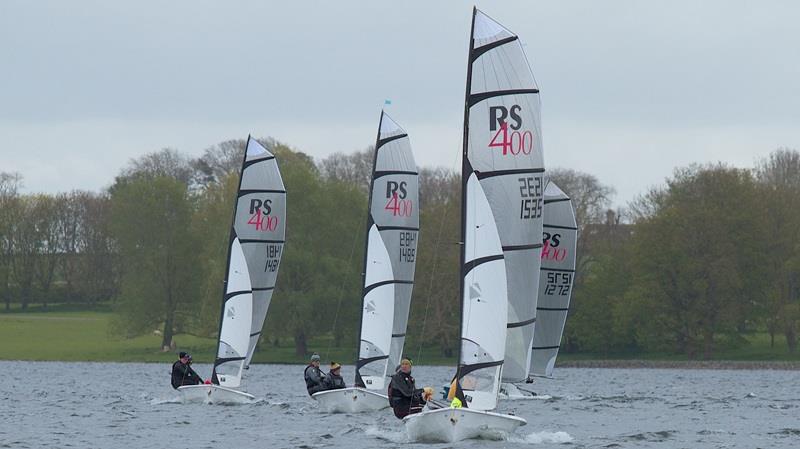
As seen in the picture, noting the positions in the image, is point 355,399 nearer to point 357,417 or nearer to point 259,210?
point 357,417

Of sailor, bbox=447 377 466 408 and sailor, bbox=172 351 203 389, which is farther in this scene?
sailor, bbox=172 351 203 389

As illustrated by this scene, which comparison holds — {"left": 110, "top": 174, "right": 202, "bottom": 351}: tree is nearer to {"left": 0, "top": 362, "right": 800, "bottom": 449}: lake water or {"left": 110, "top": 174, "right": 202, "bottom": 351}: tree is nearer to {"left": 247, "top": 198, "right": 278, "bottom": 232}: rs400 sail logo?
{"left": 0, "top": 362, "right": 800, "bottom": 449}: lake water

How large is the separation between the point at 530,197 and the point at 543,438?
4.53 meters

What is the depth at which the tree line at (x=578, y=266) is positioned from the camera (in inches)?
2726

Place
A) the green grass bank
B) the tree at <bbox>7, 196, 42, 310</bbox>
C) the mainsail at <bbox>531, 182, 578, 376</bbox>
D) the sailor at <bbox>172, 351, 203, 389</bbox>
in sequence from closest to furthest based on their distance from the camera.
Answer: the sailor at <bbox>172, 351, 203, 389</bbox> → the mainsail at <bbox>531, 182, 578, 376</bbox> → the green grass bank → the tree at <bbox>7, 196, 42, 310</bbox>

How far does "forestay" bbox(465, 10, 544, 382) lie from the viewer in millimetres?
26031

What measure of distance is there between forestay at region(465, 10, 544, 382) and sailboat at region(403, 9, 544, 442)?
0.05ft

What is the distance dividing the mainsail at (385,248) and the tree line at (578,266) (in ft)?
82.5

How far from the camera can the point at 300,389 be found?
48938 mm

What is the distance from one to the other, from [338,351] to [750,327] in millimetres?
19999

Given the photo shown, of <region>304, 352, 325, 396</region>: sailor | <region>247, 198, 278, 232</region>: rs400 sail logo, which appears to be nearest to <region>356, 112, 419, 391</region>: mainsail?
<region>304, 352, 325, 396</region>: sailor

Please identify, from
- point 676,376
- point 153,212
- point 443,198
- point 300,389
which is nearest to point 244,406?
point 300,389

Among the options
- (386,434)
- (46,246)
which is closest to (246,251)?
(386,434)

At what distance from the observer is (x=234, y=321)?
3816cm
